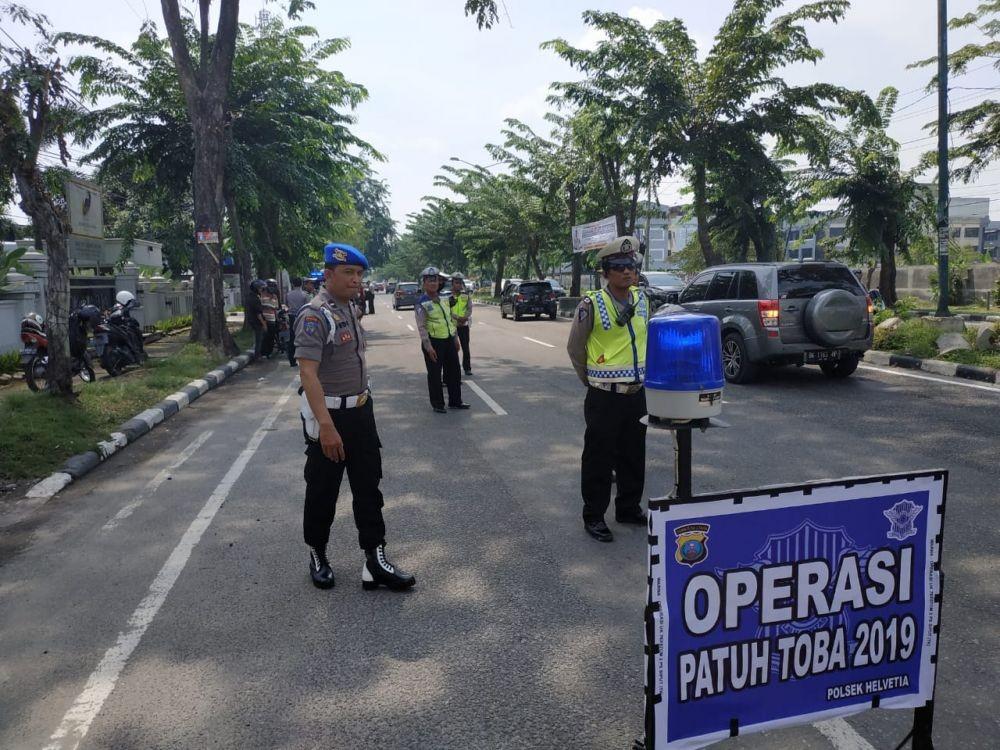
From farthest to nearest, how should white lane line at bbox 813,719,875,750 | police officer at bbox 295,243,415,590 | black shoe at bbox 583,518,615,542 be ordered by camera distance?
A: black shoe at bbox 583,518,615,542
police officer at bbox 295,243,415,590
white lane line at bbox 813,719,875,750

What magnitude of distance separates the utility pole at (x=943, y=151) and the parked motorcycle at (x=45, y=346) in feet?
51.1

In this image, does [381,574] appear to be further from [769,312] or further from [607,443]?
[769,312]

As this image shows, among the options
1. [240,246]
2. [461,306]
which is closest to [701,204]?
[461,306]

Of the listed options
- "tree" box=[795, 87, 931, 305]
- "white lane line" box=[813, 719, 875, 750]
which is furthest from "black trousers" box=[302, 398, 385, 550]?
"tree" box=[795, 87, 931, 305]

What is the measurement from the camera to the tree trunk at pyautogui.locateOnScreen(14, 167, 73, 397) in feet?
31.0

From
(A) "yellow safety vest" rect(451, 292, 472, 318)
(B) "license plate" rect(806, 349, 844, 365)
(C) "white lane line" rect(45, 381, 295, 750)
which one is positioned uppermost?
(A) "yellow safety vest" rect(451, 292, 472, 318)

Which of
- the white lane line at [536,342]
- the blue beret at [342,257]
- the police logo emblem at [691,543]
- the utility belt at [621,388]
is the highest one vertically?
the blue beret at [342,257]

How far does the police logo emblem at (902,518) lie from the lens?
2289mm

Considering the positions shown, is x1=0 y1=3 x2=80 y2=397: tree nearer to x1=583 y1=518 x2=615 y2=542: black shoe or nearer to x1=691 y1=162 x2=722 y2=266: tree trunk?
x1=583 y1=518 x2=615 y2=542: black shoe

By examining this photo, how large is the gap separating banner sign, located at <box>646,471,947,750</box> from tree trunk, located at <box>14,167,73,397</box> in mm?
9388

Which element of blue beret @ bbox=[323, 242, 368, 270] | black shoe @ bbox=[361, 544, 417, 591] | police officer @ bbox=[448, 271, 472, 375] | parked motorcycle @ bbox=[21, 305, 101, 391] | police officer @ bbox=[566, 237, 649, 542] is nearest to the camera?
blue beret @ bbox=[323, 242, 368, 270]

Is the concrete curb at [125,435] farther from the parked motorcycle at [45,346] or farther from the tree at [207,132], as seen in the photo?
the tree at [207,132]

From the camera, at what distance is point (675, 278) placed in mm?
26328

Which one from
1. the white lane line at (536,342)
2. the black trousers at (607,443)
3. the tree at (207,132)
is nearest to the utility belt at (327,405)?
the black trousers at (607,443)
